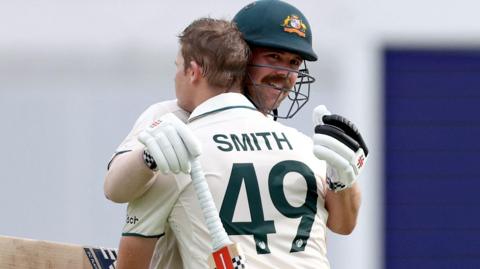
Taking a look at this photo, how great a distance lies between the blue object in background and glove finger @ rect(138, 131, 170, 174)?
5923mm

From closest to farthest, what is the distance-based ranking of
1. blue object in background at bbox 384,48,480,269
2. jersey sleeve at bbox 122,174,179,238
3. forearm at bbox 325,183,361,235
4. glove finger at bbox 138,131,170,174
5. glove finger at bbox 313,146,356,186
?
glove finger at bbox 138,131,170,174 → glove finger at bbox 313,146,356,186 → jersey sleeve at bbox 122,174,179,238 → forearm at bbox 325,183,361,235 → blue object in background at bbox 384,48,480,269

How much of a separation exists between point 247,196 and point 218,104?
0.27 meters

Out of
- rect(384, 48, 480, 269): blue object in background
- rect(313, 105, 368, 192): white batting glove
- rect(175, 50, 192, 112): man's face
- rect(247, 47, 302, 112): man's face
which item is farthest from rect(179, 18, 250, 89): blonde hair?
rect(384, 48, 480, 269): blue object in background

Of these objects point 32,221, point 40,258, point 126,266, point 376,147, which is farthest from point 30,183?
point 126,266

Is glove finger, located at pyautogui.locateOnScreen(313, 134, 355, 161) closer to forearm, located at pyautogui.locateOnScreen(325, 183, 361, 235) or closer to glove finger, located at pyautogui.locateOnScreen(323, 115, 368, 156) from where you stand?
glove finger, located at pyautogui.locateOnScreen(323, 115, 368, 156)

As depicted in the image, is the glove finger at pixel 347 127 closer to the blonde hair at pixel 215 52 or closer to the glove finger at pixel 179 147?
the blonde hair at pixel 215 52

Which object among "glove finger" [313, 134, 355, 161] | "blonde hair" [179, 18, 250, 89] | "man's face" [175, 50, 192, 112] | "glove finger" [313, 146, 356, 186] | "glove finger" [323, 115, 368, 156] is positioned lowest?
"glove finger" [313, 146, 356, 186]

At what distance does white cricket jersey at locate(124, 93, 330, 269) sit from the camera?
3947 millimetres

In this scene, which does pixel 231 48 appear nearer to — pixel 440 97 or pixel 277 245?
pixel 277 245

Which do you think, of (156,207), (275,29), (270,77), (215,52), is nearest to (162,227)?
(156,207)

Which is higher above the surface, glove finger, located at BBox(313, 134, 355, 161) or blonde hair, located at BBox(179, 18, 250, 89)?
blonde hair, located at BBox(179, 18, 250, 89)

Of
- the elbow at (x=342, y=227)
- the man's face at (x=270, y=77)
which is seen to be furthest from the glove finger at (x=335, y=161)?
the man's face at (x=270, y=77)

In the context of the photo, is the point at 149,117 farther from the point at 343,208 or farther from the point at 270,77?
the point at 343,208

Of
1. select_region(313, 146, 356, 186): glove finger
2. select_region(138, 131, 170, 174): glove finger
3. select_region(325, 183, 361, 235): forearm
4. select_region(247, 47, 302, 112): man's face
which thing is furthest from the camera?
select_region(247, 47, 302, 112): man's face
